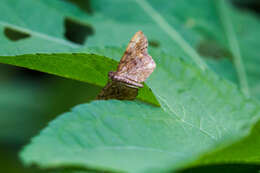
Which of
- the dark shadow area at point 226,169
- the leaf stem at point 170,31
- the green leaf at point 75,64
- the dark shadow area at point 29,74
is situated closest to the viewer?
the dark shadow area at point 226,169

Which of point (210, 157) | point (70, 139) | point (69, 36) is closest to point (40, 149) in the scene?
point (70, 139)

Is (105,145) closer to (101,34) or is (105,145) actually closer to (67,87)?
(101,34)

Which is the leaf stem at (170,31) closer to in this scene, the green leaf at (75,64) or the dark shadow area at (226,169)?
the green leaf at (75,64)

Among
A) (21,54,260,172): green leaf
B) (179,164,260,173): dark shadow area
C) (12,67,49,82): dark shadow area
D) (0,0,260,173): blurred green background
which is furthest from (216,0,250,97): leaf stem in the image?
(12,67,49,82): dark shadow area

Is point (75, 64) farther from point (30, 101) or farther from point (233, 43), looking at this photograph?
point (30, 101)

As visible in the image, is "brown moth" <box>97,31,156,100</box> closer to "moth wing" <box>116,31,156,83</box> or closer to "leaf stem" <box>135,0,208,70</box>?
"moth wing" <box>116,31,156,83</box>

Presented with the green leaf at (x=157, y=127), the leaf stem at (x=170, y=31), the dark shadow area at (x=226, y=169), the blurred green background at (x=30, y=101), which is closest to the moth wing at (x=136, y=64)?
the green leaf at (x=157, y=127)
